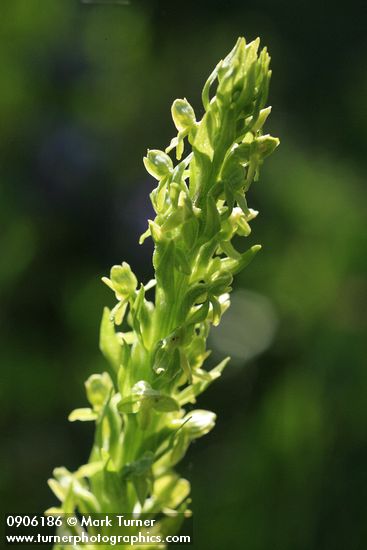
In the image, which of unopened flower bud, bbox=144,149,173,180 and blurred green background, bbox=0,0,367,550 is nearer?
unopened flower bud, bbox=144,149,173,180

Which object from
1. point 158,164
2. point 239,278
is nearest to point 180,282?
point 158,164

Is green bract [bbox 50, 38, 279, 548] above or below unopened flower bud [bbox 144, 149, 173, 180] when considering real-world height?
below

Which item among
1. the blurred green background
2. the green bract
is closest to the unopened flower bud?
the green bract

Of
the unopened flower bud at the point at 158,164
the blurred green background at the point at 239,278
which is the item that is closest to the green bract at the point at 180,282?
the unopened flower bud at the point at 158,164

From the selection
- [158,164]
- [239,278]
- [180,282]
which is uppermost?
[239,278]

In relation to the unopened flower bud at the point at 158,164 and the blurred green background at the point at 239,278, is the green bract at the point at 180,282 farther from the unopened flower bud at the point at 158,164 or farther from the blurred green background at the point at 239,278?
the blurred green background at the point at 239,278

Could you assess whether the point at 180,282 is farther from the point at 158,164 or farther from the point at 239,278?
the point at 239,278

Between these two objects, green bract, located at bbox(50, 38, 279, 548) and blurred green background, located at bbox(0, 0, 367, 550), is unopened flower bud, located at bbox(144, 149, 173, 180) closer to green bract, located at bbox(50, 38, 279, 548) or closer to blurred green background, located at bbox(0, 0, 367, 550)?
green bract, located at bbox(50, 38, 279, 548)
